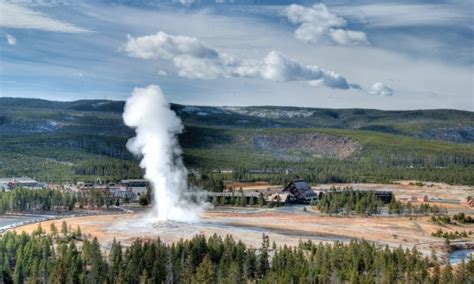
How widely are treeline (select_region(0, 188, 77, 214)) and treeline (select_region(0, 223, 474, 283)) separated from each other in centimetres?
5091

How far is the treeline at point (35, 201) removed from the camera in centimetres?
12175

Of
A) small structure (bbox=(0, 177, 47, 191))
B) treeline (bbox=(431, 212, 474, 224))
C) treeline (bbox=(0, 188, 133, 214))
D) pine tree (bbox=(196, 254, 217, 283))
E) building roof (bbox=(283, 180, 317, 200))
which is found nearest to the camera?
pine tree (bbox=(196, 254, 217, 283))

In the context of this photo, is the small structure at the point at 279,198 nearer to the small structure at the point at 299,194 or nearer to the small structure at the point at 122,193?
the small structure at the point at 299,194

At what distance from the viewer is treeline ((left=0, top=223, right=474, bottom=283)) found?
60375mm

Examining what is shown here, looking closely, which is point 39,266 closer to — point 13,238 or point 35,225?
point 13,238

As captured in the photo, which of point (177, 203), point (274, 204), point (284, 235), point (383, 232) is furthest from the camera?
point (274, 204)

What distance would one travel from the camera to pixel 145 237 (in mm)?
87875

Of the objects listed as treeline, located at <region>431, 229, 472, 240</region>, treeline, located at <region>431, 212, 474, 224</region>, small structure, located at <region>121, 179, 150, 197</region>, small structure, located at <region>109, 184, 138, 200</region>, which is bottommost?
treeline, located at <region>431, 229, 472, 240</region>

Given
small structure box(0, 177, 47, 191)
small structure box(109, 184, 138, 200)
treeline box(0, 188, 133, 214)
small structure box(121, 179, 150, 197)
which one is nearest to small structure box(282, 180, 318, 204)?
treeline box(0, 188, 133, 214)

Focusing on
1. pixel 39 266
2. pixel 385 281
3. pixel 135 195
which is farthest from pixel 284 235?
pixel 135 195

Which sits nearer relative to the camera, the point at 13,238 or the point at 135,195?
the point at 13,238

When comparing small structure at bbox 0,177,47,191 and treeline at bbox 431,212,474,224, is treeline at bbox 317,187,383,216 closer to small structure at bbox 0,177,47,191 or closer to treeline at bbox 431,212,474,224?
treeline at bbox 431,212,474,224

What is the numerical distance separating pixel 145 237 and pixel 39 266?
25444mm

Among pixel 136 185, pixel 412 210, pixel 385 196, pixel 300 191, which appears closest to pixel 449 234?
pixel 412 210
